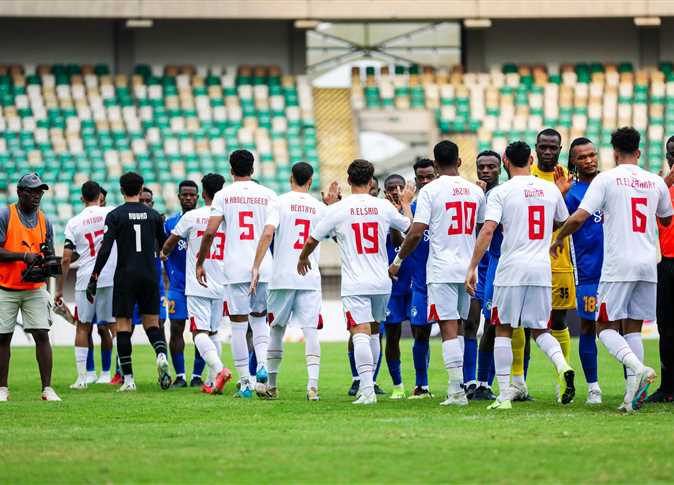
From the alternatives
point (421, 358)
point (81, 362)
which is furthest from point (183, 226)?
point (421, 358)

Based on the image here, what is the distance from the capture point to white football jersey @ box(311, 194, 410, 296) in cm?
1182

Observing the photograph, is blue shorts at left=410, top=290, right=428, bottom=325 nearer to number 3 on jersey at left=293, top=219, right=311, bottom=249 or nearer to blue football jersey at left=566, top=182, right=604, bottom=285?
number 3 on jersey at left=293, top=219, right=311, bottom=249

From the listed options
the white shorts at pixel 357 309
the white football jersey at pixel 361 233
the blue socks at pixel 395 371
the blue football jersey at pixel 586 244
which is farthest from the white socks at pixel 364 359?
the blue football jersey at pixel 586 244

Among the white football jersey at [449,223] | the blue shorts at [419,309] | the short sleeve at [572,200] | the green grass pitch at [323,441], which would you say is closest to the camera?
the green grass pitch at [323,441]

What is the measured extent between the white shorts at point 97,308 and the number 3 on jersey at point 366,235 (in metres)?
4.67

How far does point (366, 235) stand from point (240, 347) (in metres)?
2.20

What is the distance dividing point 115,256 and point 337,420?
623cm

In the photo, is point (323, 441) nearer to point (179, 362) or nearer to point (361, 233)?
Answer: point (361, 233)

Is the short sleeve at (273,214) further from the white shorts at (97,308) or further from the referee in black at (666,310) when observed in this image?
the referee in black at (666,310)

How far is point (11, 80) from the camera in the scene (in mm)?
37812

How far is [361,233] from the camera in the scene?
11859 millimetres

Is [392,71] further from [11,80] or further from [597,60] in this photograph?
[11,80]

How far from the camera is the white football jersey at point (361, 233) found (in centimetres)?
1182

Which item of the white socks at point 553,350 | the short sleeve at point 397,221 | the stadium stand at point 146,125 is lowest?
the white socks at point 553,350
